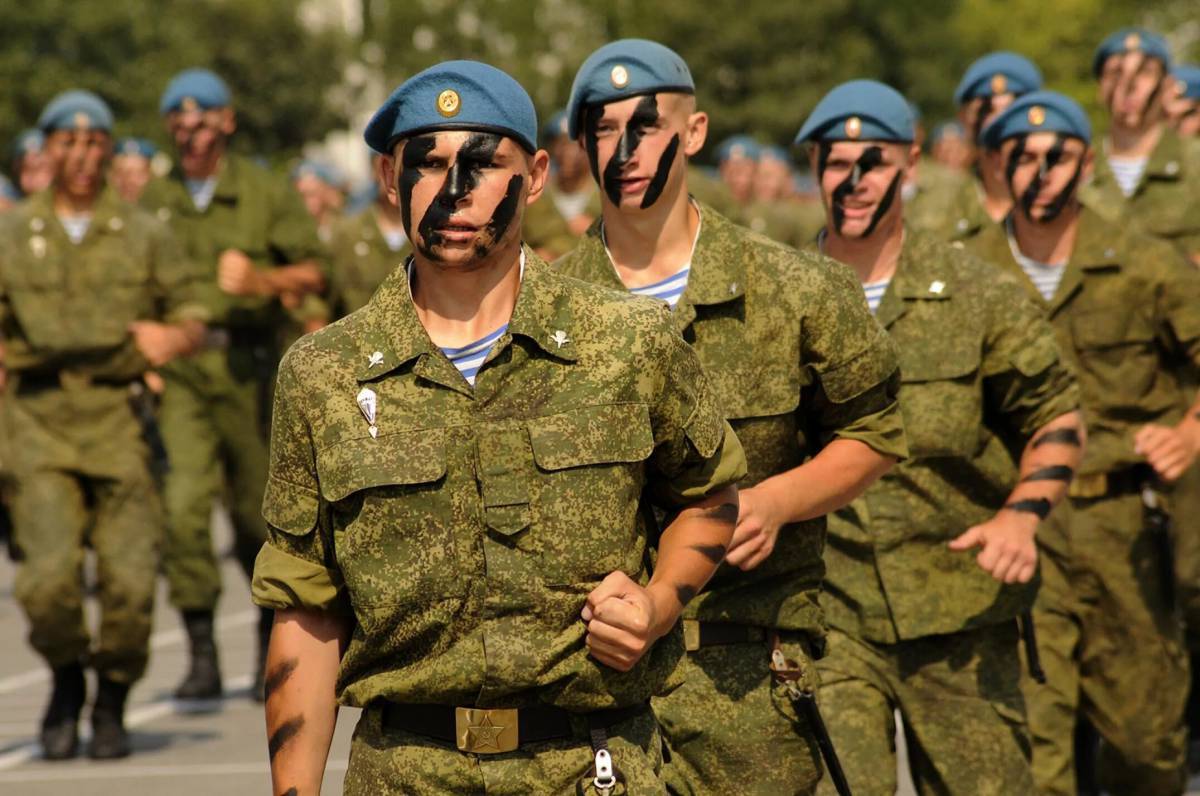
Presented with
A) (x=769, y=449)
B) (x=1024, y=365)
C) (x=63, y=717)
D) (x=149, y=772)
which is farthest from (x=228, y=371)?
(x=769, y=449)

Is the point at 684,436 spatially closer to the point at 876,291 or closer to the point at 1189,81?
the point at 876,291

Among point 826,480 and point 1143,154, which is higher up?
point 1143,154

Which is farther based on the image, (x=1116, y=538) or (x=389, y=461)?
(x=1116, y=538)

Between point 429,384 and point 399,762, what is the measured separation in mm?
681

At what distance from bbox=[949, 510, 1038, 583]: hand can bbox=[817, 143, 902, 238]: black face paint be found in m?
0.95

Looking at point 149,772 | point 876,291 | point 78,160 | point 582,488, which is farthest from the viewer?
point 78,160

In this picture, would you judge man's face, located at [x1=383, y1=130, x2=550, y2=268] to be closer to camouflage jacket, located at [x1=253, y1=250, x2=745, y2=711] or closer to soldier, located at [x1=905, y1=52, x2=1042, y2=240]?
camouflage jacket, located at [x1=253, y1=250, x2=745, y2=711]

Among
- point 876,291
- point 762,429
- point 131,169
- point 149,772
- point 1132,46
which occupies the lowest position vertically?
point 149,772

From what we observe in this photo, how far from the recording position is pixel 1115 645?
8773mm

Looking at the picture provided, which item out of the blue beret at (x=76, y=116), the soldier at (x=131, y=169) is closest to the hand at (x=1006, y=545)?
the blue beret at (x=76, y=116)

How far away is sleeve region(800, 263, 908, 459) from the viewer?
20.1ft

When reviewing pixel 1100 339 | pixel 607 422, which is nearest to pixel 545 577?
pixel 607 422

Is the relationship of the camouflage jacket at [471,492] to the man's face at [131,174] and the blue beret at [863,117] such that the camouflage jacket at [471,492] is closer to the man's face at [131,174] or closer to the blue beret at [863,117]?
the blue beret at [863,117]

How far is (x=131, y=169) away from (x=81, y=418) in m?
10.4
